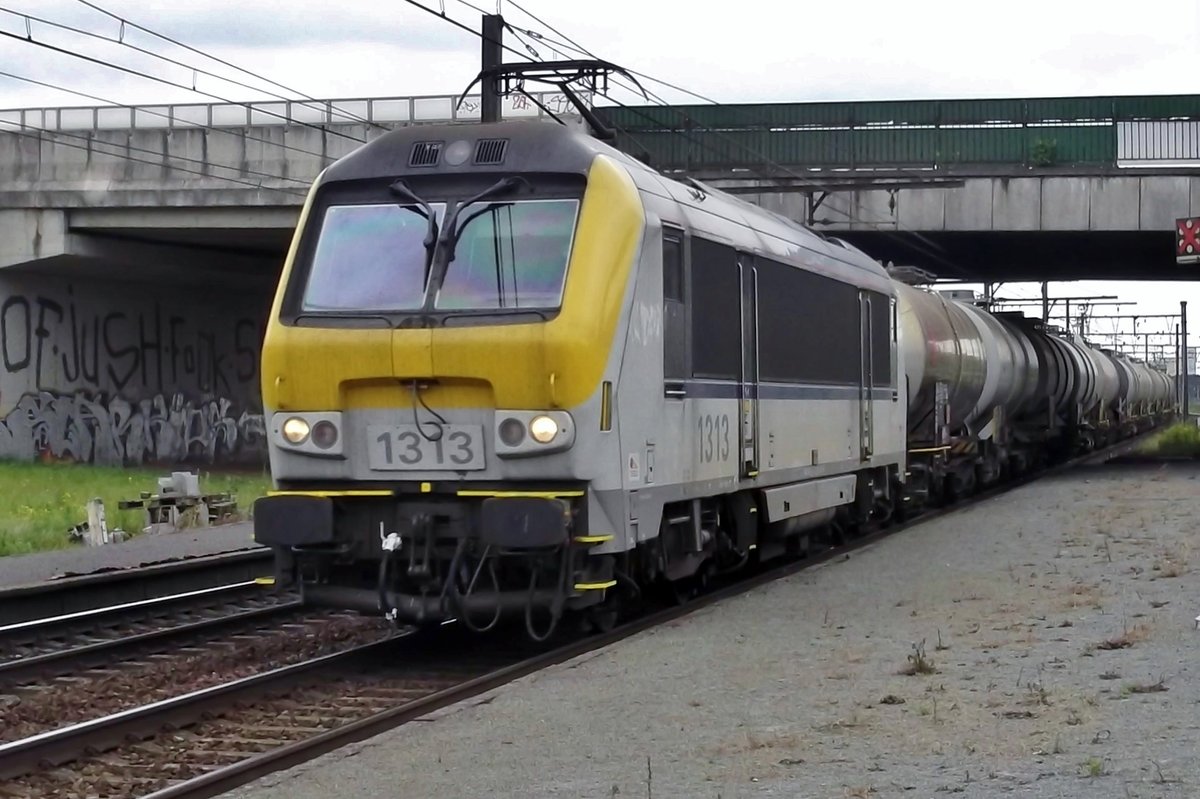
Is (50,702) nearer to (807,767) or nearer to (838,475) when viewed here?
(807,767)

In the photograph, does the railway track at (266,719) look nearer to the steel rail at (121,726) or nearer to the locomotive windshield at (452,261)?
the steel rail at (121,726)

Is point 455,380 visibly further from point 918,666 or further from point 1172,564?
point 1172,564

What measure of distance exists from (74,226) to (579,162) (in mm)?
22883

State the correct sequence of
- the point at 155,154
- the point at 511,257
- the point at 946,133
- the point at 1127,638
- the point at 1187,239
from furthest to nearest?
the point at 946,133
the point at 155,154
the point at 1187,239
the point at 1127,638
the point at 511,257

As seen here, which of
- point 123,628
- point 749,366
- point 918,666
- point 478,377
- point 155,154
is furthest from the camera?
point 155,154

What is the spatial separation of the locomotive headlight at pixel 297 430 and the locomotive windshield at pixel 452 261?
2.43ft

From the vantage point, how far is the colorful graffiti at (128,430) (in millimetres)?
30953

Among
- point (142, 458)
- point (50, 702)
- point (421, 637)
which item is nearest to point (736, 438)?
point (421, 637)

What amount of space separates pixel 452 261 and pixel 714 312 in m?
2.54

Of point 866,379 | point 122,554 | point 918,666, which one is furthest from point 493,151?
point 122,554

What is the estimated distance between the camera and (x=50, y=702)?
9.70 metres

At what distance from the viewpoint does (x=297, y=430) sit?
34.7 feet

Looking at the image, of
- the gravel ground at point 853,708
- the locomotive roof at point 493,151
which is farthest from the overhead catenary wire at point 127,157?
the locomotive roof at point 493,151

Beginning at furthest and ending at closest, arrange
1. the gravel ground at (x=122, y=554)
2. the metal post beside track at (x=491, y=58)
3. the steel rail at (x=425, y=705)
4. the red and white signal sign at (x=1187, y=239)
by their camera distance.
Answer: the red and white signal sign at (x=1187, y=239)
the metal post beside track at (x=491, y=58)
the gravel ground at (x=122, y=554)
the steel rail at (x=425, y=705)
